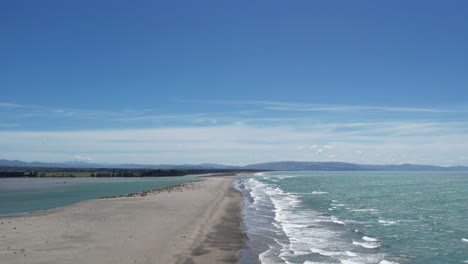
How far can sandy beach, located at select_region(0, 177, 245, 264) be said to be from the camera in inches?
701

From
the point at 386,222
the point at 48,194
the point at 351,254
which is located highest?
the point at 48,194

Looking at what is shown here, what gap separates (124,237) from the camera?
22.2 metres

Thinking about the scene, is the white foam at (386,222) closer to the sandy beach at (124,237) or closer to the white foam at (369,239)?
the white foam at (369,239)

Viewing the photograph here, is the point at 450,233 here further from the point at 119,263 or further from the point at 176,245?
the point at 119,263

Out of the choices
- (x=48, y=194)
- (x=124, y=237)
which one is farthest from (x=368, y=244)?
(x=48, y=194)

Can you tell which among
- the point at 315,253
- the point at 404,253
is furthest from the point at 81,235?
the point at 404,253

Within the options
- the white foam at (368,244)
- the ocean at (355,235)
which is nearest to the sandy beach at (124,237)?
the ocean at (355,235)

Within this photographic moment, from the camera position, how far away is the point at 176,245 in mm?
20422

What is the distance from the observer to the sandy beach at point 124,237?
58.4 ft

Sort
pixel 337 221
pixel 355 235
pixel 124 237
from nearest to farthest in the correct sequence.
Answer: pixel 124 237 < pixel 355 235 < pixel 337 221

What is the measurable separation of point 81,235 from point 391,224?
18.6 metres

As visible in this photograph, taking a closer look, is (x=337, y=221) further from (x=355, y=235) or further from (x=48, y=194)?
(x=48, y=194)

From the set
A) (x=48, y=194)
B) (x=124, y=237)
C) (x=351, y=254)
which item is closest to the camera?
(x=351, y=254)

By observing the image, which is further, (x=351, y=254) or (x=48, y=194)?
(x=48, y=194)
